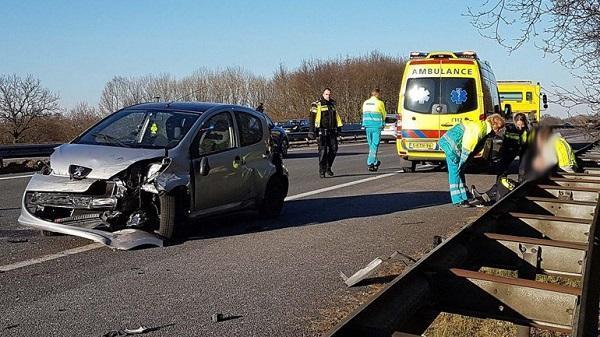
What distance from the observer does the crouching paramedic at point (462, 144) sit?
1003 centimetres

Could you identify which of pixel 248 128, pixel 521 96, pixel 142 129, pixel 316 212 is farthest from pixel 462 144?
pixel 521 96

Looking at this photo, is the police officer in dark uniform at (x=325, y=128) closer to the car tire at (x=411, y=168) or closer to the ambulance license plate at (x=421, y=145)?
the ambulance license plate at (x=421, y=145)

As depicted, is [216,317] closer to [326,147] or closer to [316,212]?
[316,212]

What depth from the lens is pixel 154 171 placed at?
7012 millimetres

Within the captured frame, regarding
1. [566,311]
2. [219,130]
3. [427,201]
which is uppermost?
[219,130]

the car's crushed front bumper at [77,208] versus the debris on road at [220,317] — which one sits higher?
the car's crushed front bumper at [77,208]

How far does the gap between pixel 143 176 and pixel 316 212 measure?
3.30 m

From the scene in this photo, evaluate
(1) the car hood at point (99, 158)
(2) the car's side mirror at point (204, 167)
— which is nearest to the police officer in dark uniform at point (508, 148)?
(2) the car's side mirror at point (204, 167)

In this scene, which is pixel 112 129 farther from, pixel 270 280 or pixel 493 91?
pixel 493 91

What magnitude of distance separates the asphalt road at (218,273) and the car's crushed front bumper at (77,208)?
0.54 ft

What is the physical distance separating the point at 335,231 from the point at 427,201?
11.2 feet

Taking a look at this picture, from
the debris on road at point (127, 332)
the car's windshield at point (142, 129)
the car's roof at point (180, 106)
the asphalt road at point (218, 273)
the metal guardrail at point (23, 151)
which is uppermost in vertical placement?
the car's roof at point (180, 106)

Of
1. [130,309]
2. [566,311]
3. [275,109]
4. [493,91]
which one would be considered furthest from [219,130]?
[275,109]

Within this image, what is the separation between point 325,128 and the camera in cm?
1500
